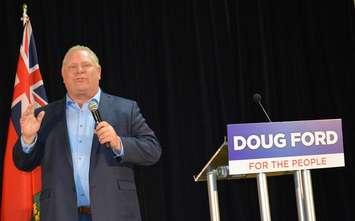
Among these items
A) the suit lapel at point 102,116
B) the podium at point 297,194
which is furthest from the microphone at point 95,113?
the podium at point 297,194

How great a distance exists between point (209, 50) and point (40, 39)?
4.85 feet

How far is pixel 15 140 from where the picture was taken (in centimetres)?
382

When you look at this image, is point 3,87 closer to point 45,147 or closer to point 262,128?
point 45,147

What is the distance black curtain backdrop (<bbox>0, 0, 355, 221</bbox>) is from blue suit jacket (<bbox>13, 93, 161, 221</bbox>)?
172cm

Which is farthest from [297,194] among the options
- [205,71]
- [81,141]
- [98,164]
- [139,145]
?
[205,71]

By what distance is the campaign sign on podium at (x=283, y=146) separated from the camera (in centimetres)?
228

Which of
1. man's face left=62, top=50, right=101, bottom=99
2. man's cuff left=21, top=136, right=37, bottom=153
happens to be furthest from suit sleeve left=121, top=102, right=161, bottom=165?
man's cuff left=21, top=136, right=37, bottom=153

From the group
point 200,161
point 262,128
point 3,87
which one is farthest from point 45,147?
point 200,161

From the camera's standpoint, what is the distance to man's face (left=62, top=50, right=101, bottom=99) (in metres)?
2.70

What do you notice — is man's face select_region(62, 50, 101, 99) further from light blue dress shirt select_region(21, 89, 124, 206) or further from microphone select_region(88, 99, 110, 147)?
microphone select_region(88, 99, 110, 147)

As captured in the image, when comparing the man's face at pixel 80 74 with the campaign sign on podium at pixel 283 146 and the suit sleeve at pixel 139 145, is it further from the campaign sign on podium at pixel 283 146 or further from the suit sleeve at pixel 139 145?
the campaign sign on podium at pixel 283 146

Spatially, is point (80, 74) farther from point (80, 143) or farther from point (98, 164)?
point (98, 164)

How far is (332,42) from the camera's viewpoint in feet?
17.1

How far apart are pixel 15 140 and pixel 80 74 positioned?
1356 mm
